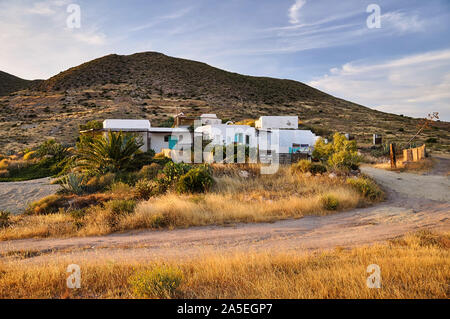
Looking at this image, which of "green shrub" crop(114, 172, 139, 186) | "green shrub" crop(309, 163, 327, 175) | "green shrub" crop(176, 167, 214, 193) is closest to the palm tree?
"green shrub" crop(114, 172, 139, 186)

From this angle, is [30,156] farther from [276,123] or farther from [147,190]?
[276,123]

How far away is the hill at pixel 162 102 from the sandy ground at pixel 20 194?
67.6 ft

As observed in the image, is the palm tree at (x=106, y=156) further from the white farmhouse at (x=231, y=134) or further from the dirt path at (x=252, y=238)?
the white farmhouse at (x=231, y=134)

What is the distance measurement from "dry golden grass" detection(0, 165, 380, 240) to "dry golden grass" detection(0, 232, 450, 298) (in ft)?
9.06

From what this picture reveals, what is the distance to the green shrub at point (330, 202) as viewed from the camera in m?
9.27

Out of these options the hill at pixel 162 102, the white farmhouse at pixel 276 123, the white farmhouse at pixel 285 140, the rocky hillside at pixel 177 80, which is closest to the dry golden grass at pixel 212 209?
the white farmhouse at pixel 285 140

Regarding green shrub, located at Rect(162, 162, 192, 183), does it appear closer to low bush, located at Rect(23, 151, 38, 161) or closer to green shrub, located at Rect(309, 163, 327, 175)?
green shrub, located at Rect(309, 163, 327, 175)

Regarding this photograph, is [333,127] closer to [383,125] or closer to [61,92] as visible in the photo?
[383,125]

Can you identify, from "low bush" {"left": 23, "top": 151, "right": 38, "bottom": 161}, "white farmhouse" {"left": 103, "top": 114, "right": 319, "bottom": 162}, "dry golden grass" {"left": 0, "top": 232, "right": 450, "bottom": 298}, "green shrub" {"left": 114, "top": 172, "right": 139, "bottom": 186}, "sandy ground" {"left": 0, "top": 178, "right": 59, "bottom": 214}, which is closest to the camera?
"dry golden grass" {"left": 0, "top": 232, "right": 450, "bottom": 298}

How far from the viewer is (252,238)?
6.72 m

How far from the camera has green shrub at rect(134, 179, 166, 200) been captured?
1063 cm

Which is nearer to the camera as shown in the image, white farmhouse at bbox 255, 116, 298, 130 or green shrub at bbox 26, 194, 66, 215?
green shrub at bbox 26, 194, 66, 215

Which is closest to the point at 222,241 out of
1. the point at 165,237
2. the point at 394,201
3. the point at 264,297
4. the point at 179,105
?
the point at 165,237

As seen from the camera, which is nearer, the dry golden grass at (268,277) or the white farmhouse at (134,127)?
the dry golden grass at (268,277)
